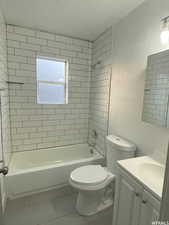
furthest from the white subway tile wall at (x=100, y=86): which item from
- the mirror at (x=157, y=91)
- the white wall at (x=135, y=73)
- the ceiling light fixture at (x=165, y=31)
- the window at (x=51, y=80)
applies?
the ceiling light fixture at (x=165, y=31)

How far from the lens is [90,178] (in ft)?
4.83

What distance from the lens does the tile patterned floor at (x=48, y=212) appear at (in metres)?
1.44

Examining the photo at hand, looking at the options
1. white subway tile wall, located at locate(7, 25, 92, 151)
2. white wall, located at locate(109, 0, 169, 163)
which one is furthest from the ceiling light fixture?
white subway tile wall, located at locate(7, 25, 92, 151)

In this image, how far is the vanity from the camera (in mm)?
861

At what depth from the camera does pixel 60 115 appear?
8.34 ft

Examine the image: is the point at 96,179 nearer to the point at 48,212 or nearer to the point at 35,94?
the point at 48,212

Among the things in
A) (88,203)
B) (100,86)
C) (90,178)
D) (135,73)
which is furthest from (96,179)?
(100,86)

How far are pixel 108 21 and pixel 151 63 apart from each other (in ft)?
3.26

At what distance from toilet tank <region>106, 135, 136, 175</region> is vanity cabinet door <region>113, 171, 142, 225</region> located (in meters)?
0.38

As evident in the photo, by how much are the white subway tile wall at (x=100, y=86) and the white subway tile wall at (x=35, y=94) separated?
0.56 ft

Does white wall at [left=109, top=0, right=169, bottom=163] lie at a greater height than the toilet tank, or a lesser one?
greater

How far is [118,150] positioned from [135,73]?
962mm

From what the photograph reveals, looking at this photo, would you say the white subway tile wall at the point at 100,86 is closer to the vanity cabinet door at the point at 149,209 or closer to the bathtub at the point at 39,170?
the bathtub at the point at 39,170

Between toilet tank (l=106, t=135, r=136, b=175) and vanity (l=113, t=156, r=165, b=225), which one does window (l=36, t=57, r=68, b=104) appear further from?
vanity (l=113, t=156, r=165, b=225)
